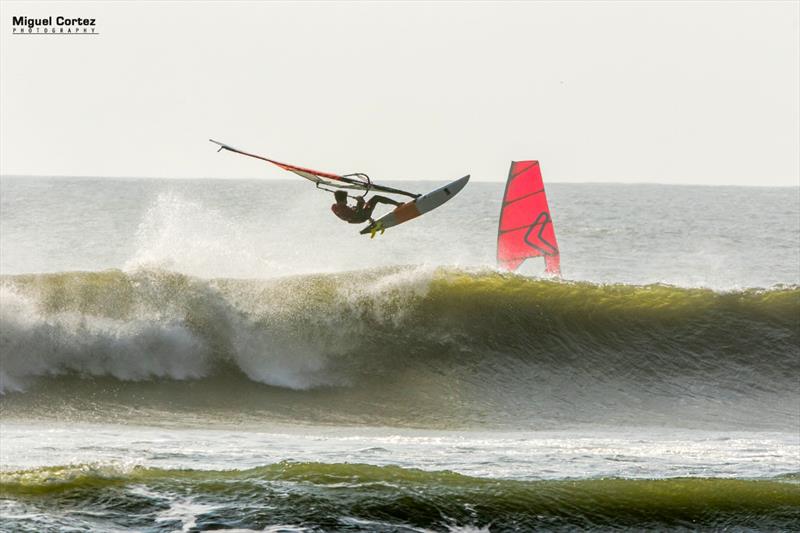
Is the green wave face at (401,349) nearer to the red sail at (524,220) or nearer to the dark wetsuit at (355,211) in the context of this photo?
the dark wetsuit at (355,211)

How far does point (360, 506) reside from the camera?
8.38 m

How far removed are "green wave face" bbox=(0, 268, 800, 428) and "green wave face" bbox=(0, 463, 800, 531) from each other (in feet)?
12.7

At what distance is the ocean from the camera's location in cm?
850

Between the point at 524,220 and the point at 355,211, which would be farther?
the point at 524,220

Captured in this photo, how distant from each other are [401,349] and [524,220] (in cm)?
756

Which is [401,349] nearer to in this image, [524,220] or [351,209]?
[351,209]

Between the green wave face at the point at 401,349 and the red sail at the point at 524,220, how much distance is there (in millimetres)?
4614

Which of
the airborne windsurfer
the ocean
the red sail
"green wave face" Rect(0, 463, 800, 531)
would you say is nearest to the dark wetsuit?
the airborne windsurfer

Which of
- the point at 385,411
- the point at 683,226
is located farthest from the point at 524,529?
the point at 683,226

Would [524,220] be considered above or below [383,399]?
above

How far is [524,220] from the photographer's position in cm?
2242

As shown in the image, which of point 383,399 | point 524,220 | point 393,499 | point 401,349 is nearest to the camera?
point 393,499

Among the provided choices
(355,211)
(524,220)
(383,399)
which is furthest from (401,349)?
(524,220)

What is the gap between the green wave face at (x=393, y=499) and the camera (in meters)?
8.20
